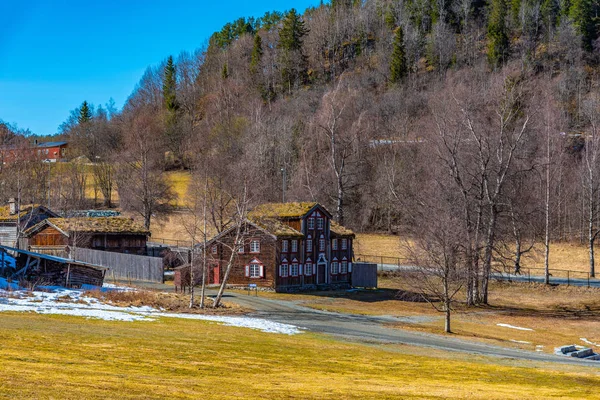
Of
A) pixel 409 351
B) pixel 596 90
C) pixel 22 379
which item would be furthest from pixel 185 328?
pixel 596 90

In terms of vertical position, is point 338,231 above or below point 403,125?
below

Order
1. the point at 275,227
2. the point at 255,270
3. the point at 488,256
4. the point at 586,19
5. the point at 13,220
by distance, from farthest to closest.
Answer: the point at 586,19, the point at 13,220, the point at 275,227, the point at 255,270, the point at 488,256

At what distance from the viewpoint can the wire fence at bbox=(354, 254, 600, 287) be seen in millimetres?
70875

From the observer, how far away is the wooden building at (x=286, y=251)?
63456 mm

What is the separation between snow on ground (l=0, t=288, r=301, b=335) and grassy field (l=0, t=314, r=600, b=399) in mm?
2138

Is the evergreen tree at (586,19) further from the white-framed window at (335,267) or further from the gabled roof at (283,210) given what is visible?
the gabled roof at (283,210)

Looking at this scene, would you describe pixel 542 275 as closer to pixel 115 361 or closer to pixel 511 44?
pixel 115 361

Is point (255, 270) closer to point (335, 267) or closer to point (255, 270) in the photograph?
point (255, 270)

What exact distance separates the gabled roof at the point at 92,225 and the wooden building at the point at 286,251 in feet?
37.3

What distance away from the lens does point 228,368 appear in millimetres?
23359

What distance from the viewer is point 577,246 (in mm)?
88750

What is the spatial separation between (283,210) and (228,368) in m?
44.3

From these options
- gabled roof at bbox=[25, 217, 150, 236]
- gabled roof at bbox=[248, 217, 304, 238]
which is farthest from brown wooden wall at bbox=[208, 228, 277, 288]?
gabled roof at bbox=[25, 217, 150, 236]

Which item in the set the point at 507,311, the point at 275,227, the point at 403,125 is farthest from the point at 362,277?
the point at 403,125
